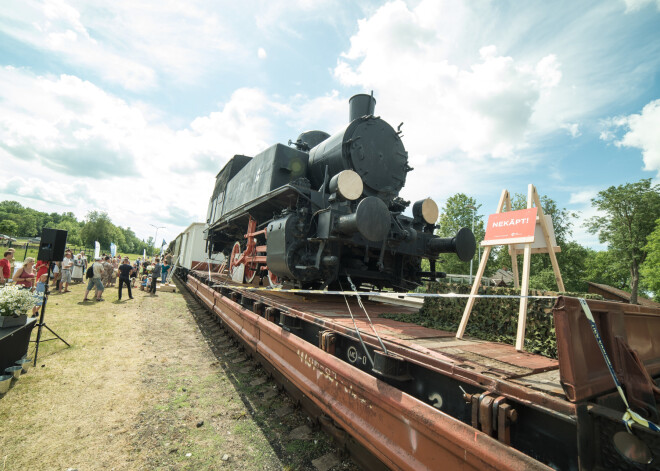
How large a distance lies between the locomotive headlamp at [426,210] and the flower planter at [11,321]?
22.3 feet

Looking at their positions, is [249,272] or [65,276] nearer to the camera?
[249,272]

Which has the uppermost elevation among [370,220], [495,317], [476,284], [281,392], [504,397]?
[370,220]

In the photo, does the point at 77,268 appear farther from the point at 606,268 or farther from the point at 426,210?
the point at 606,268

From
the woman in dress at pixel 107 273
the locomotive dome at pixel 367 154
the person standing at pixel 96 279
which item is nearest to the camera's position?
the locomotive dome at pixel 367 154

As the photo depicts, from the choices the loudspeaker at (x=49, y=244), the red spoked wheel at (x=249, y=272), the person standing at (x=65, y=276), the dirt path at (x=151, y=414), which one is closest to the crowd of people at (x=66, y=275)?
the person standing at (x=65, y=276)

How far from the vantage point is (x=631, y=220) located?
31.5 metres

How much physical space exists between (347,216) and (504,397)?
3.23 m

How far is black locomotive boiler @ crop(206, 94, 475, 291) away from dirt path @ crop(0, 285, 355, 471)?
189cm

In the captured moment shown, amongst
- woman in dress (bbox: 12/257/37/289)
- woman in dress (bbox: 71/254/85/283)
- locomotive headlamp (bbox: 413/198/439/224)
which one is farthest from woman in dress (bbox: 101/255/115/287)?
locomotive headlamp (bbox: 413/198/439/224)

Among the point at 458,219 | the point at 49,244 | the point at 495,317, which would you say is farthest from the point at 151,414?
the point at 458,219

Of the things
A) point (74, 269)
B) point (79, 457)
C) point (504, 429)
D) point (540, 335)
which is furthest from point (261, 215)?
point (74, 269)

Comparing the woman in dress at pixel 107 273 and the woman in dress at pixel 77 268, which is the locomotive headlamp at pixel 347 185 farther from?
the woman in dress at pixel 77 268

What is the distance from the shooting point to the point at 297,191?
5.17 meters

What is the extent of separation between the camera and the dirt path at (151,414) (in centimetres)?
284
